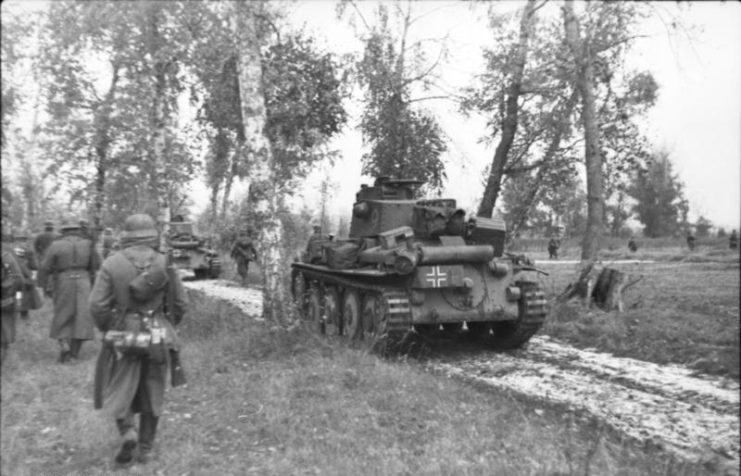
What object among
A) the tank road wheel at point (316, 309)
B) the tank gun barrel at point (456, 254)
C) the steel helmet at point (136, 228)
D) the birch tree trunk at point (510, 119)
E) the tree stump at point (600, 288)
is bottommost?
the tank road wheel at point (316, 309)

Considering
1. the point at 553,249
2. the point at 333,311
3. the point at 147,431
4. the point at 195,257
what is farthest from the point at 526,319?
the point at 553,249

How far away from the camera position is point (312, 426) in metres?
5.50

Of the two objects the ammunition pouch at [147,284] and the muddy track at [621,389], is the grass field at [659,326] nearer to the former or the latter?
the muddy track at [621,389]

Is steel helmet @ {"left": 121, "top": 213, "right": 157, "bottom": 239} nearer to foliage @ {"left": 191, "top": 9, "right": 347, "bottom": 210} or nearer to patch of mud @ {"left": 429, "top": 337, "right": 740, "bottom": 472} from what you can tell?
patch of mud @ {"left": 429, "top": 337, "right": 740, "bottom": 472}

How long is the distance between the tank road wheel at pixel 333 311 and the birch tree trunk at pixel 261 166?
1826 mm

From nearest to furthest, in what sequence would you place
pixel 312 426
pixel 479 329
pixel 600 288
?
pixel 312 426 → pixel 479 329 → pixel 600 288

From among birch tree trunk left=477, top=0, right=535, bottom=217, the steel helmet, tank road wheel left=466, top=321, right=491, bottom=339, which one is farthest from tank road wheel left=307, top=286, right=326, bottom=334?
the steel helmet

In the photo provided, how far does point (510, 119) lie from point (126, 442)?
40.4ft

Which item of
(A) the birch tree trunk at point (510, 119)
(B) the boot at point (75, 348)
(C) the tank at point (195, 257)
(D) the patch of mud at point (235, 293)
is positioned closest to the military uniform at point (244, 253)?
(D) the patch of mud at point (235, 293)

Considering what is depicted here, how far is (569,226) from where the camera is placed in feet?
154

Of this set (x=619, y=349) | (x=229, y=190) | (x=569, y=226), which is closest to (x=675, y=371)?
(x=619, y=349)

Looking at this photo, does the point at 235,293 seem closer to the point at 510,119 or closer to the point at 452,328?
the point at 452,328

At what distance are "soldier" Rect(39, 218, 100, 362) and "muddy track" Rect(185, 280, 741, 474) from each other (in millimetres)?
4397

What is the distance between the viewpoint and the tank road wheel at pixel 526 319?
9.28 meters
